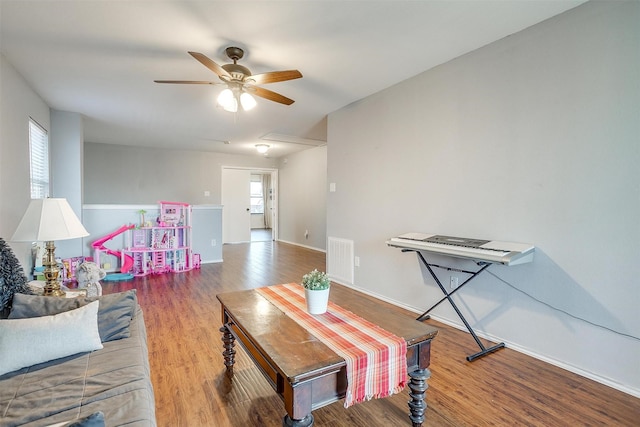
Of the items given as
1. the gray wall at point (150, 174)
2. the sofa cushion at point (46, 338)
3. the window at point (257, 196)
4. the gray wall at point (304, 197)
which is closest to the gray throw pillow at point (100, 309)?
the sofa cushion at point (46, 338)

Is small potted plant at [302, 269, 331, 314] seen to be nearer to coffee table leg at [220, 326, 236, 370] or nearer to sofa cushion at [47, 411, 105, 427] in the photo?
coffee table leg at [220, 326, 236, 370]

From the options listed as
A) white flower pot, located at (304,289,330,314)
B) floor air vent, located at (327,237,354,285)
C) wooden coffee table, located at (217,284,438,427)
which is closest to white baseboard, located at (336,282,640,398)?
floor air vent, located at (327,237,354,285)

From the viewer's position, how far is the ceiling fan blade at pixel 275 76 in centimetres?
225

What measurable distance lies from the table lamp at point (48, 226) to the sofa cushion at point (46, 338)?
2.34 ft

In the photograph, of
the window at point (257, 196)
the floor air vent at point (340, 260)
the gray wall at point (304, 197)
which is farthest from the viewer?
the window at point (257, 196)

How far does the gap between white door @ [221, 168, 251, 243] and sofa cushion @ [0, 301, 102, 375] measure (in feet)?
21.2

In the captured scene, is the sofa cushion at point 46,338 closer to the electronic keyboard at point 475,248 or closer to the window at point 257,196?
the electronic keyboard at point 475,248

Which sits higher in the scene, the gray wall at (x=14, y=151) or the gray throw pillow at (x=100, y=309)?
the gray wall at (x=14, y=151)

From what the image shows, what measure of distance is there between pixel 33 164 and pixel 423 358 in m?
4.35

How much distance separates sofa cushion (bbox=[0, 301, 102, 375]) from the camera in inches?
49.2

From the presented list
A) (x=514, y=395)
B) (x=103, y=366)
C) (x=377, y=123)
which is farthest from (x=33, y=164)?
(x=514, y=395)

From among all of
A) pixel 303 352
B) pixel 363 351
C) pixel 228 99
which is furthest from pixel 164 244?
pixel 363 351

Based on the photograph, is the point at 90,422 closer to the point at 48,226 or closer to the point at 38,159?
the point at 48,226

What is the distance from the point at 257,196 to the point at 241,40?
939 centimetres
